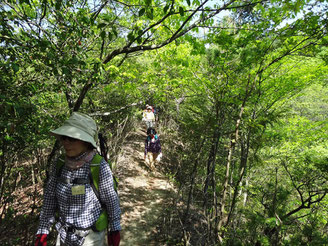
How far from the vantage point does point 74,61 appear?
2086 millimetres

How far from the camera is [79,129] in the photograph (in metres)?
1.79

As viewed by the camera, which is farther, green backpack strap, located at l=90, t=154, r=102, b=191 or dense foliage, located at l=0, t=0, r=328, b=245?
dense foliage, located at l=0, t=0, r=328, b=245

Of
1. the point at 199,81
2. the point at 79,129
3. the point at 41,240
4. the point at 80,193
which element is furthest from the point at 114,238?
the point at 199,81

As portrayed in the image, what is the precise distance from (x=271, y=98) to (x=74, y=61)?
18.9ft

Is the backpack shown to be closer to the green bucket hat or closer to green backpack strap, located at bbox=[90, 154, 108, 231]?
green backpack strap, located at bbox=[90, 154, 108, 231]

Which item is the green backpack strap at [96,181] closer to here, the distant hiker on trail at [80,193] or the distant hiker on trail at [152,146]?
the distant hiker on trail at [80,193]

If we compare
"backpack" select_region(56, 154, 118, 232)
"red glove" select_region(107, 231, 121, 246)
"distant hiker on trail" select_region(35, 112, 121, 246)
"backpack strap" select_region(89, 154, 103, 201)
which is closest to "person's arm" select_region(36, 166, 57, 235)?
"distant hiker on trail" select_region(35, 112, 121, 246)

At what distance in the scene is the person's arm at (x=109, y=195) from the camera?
1.83 meters

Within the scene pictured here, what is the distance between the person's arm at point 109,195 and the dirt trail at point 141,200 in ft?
9.11

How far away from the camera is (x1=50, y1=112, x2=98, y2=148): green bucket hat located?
1.72 m

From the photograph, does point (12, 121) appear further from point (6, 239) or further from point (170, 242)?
point (170, 242)

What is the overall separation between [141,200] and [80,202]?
172 inches

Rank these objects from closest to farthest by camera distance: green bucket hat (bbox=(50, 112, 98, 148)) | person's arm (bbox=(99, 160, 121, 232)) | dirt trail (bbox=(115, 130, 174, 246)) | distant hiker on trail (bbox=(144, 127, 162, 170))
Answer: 1. green bucket hat (bbox=(50, 112, 98, 148))
2. person's arm (bbox=(99, 160, 121, 232))
3. dirt trail (bbox=(115, 130, 174, 246))
4. distant hiker on trail (bbox=(144, 127, 162, 170))

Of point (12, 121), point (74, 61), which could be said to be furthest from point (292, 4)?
point (12, 121)
